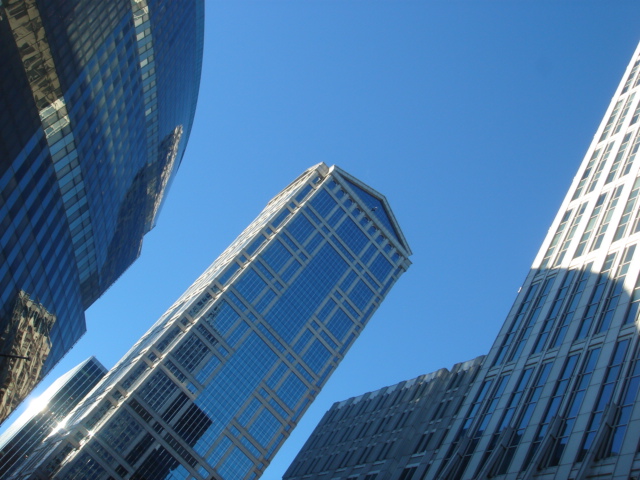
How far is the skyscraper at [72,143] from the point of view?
→ 5531cm

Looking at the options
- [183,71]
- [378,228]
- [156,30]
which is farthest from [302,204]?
[156,30]

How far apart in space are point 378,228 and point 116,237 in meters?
79.2

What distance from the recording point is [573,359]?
5069 cm

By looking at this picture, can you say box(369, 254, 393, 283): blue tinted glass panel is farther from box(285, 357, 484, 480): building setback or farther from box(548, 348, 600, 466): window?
box(548, 348, 600, 466): window

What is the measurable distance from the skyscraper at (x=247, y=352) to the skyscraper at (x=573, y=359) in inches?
2265

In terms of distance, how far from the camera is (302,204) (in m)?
152

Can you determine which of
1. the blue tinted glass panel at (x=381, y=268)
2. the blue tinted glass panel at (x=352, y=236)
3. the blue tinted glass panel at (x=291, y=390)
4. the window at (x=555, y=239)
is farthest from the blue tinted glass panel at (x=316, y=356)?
the window at (x=555, y=239)

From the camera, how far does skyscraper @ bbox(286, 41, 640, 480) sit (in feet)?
139

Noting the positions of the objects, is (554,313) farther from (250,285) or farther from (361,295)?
(361,295)

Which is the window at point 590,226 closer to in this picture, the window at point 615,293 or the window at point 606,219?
the window at point 606,219

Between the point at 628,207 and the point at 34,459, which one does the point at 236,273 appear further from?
the point at 628,207

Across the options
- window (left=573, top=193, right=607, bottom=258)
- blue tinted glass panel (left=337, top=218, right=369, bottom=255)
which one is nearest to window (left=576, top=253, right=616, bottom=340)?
window (left=573, top=193, right=607, bottom=258)

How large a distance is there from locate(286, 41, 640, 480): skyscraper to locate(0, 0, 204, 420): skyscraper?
4261 cm

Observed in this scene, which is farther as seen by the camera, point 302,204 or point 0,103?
point 302,204
